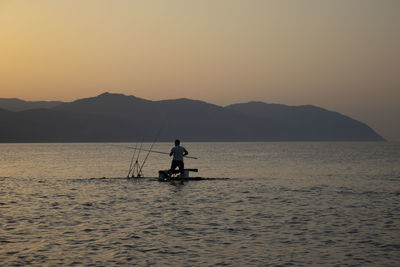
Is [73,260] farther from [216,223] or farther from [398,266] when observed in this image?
[398,266]

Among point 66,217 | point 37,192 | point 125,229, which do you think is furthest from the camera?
point 37,192

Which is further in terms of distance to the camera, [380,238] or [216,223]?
[216,223]

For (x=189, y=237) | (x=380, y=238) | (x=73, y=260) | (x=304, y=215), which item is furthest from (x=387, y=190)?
(x=73, y=260)

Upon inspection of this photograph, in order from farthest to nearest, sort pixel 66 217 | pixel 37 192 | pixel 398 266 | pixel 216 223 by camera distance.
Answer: pixel 37 192 → pixel 66 217 → pixel 216 223 → pixel 398 266

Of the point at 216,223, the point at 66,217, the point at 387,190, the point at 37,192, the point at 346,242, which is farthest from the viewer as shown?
the point at 387,190

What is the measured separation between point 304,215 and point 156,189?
11562 mm

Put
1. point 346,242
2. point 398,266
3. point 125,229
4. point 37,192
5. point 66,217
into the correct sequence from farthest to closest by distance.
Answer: point 37,192
point 66,217
point 125,229
point 346,242
point 398,266

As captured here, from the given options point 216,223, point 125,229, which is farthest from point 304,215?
point 125,229

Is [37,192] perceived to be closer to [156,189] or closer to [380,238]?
[156,189]

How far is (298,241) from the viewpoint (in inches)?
541

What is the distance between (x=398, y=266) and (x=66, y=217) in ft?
36.5

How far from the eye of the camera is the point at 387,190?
29.7 m

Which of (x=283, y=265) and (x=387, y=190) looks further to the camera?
(x=387, y=190)

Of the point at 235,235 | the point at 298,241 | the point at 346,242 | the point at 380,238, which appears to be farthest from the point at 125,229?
the point at 380,238
